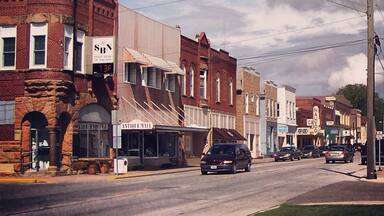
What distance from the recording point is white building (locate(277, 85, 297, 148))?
81.9 meters

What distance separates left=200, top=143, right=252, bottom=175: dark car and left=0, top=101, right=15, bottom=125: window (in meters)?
11.0

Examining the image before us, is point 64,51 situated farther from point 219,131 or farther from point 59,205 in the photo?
point 219,131

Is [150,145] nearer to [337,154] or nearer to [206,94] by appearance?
[206,94]

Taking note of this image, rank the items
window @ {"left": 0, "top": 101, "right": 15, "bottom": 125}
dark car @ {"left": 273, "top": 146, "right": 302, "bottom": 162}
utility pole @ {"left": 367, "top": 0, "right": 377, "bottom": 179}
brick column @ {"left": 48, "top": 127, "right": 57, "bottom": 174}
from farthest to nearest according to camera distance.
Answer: dark car @ {"left": 273, "top": 146, "right": 302, "bottom": 162}, window @ {"left": 0, "top": 101, "right": 15, "bottom": 125}, brick column @ {"left": 48, "top": 127, "right": 57, "bottom": 174}, utility pole @ {"left": 367, "top": 0, "right": 377, "bottom": 179}

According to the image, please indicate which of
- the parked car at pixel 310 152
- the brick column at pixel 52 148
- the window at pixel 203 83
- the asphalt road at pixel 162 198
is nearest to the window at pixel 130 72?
the brick column at pixel 52 148

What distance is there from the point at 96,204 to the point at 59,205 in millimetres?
1073

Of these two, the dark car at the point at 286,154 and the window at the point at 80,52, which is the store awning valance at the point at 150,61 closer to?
the window at the point at 80,52

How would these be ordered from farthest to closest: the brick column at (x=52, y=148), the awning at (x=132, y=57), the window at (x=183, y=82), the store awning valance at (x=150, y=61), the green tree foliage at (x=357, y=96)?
the green tree foliage at (x=357, y=96) < the window at (x=183, y=82) < the store awning valance at (x=150, y=61) < the awning at (x=132, y=57) < the brick column at (x=52, y=148)

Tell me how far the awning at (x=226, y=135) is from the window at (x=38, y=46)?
80.6 ft

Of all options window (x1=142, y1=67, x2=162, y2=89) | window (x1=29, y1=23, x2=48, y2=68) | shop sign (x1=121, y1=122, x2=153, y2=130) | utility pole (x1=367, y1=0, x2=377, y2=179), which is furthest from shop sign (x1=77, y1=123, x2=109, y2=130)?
utility pole (x1=367, y1=0, x2=377, y2=179)

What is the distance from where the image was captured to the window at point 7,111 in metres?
36.3

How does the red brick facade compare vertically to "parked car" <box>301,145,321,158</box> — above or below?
above

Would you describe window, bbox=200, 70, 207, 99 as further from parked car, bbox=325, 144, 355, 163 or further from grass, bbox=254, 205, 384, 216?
grass, bbox=254, 205, 384, 216

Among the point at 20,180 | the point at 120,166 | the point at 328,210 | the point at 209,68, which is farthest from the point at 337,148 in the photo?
the point at 328,210
